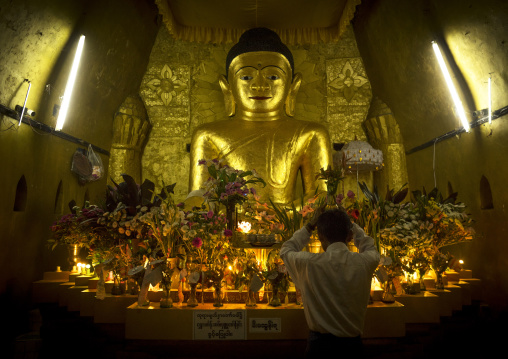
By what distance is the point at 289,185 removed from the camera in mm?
4598

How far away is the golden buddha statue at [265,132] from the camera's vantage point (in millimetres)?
4598

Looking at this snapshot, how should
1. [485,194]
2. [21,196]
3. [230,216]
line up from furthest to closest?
[485,194]
[21,196]
[230,216]

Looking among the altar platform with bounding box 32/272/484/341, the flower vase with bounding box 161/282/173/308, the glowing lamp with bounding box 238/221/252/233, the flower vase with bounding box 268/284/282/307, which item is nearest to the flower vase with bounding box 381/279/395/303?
the altar platform with bounding box 32/272/484/341

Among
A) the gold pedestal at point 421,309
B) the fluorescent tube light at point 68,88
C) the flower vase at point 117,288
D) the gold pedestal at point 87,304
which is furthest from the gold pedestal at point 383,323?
the fluorescent tube light at point 68,88

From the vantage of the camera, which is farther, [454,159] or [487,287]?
[454,159]

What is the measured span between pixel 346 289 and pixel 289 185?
9.82ft

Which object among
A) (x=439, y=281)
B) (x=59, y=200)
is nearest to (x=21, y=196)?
(x=59, y=200)

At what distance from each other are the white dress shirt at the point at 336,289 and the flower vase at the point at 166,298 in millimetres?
950

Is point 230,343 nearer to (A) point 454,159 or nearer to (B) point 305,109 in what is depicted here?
(A) point 454,159

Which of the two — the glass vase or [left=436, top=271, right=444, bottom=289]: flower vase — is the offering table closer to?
the glass vase

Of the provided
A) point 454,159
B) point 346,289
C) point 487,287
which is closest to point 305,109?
point 454,159

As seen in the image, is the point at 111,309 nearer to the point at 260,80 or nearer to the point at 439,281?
the point at 439,281

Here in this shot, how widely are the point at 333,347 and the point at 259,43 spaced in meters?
3.94

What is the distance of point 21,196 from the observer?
11.6ft
